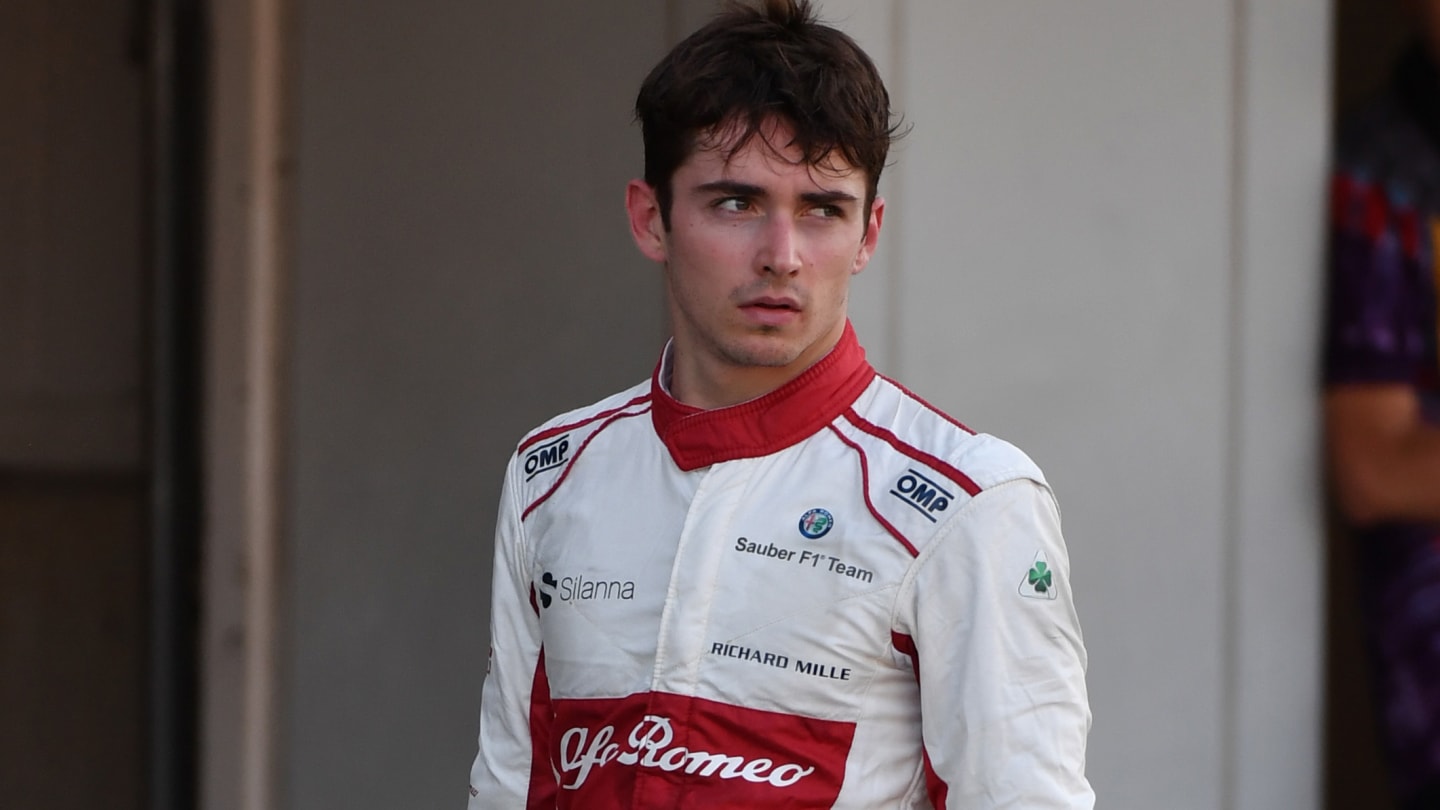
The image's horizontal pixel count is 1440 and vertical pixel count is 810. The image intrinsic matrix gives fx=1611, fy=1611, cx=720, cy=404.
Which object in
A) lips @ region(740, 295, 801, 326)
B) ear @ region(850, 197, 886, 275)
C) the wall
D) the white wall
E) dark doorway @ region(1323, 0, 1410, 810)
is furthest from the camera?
the wall

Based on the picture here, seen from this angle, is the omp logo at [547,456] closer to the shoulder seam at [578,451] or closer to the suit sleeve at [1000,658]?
the shoulder seam at [578,451]

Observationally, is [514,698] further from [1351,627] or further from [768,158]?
[1351,627]

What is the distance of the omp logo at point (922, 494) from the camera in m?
1.77

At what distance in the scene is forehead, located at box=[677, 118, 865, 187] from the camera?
1.89 metres

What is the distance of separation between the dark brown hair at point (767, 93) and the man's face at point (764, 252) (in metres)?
0.02

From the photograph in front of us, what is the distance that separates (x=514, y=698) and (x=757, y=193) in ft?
2.40

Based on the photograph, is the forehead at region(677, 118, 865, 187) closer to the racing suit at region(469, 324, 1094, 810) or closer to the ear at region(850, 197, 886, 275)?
the ear at region(850, 197, 886, 275)

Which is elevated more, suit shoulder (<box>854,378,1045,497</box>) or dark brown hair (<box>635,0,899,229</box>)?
dark brown hair (<box>635,0,899,229</box>)

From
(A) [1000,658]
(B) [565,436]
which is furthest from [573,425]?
(A) [1000,658]

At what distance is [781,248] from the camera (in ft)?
6.10

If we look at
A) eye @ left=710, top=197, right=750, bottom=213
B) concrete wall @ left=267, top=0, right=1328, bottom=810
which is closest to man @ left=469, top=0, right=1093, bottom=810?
eye @ left=710, top=197, right=750, bottom=213

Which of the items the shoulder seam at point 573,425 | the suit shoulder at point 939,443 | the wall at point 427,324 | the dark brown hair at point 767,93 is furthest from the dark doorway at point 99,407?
the suit shoulder at point 939,443

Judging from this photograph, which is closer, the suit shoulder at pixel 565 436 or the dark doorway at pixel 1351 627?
the suit shoulder at pixel 565 436

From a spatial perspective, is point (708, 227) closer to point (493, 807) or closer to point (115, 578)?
point (493, 807)
